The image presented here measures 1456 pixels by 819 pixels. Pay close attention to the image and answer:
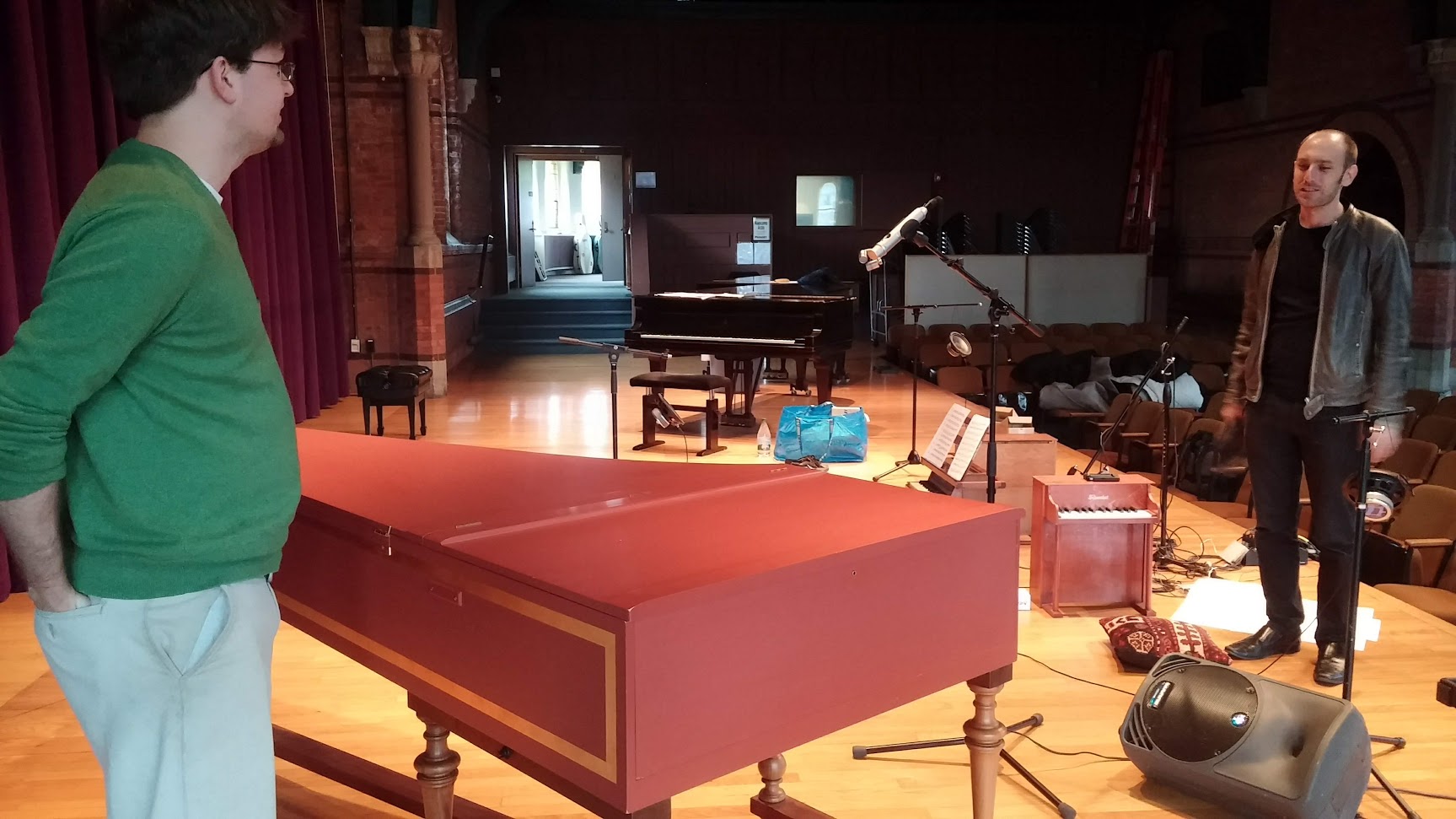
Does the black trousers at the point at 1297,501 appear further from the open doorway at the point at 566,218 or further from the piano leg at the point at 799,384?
the open doorway at the point at 566,218

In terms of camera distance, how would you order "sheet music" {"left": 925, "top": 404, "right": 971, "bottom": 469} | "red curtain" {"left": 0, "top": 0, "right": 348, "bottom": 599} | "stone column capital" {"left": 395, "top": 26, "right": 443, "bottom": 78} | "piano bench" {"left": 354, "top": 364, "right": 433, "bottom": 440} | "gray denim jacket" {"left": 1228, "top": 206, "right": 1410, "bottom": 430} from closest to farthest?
"gray denim jacket" {"left": 1228, "top": 206, "right": 1410, "bottom": 430} < "red curtain" {"left": 0, "top": 0, "right": 348, "bottom": 599} < "sheet music" {"left": 925, "top": 404, "right": 971, "bottom": 469} < "piano bench" {"left": 354, "top": 364, "right": 433, "bottom": 440} < "stone column capital" {"left": 395, "top": 26, "right": 443, "bottom": 78}

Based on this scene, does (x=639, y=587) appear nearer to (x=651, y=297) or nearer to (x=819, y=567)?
(x=819, y=567)

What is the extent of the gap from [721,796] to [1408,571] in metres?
3.13

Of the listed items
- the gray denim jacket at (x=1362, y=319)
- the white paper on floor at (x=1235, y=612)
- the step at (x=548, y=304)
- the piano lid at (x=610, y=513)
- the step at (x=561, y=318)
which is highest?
the gray denim jacket at (x=1362, y=319)

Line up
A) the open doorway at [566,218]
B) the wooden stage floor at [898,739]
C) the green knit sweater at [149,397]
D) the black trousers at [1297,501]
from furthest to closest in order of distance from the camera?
the open doorway at [566,218], the black trousers at [1297,501], the wooden stage floor at [898,739], the green knit sweater at [149,397]

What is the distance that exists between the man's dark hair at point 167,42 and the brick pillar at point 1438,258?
10.0 meters

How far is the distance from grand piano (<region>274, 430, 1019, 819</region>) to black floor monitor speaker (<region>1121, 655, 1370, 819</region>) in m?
0.77

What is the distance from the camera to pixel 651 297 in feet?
24.1

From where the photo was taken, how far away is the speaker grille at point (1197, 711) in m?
2.59

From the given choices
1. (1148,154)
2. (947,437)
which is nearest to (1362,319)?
(947,437)

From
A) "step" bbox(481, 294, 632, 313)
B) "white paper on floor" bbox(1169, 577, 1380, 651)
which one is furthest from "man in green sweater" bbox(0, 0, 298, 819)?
"step" bbox(481, 294, 632, 313)

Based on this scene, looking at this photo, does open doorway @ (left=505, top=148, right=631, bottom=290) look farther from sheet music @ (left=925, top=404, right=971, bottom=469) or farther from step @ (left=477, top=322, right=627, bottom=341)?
sheet music @ (left=925, top=404, right=971, bottom=469)

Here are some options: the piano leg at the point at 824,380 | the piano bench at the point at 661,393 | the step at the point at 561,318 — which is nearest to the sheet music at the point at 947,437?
the piano bench at the point at 661,393

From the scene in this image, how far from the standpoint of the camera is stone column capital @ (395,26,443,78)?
854 centimetres
